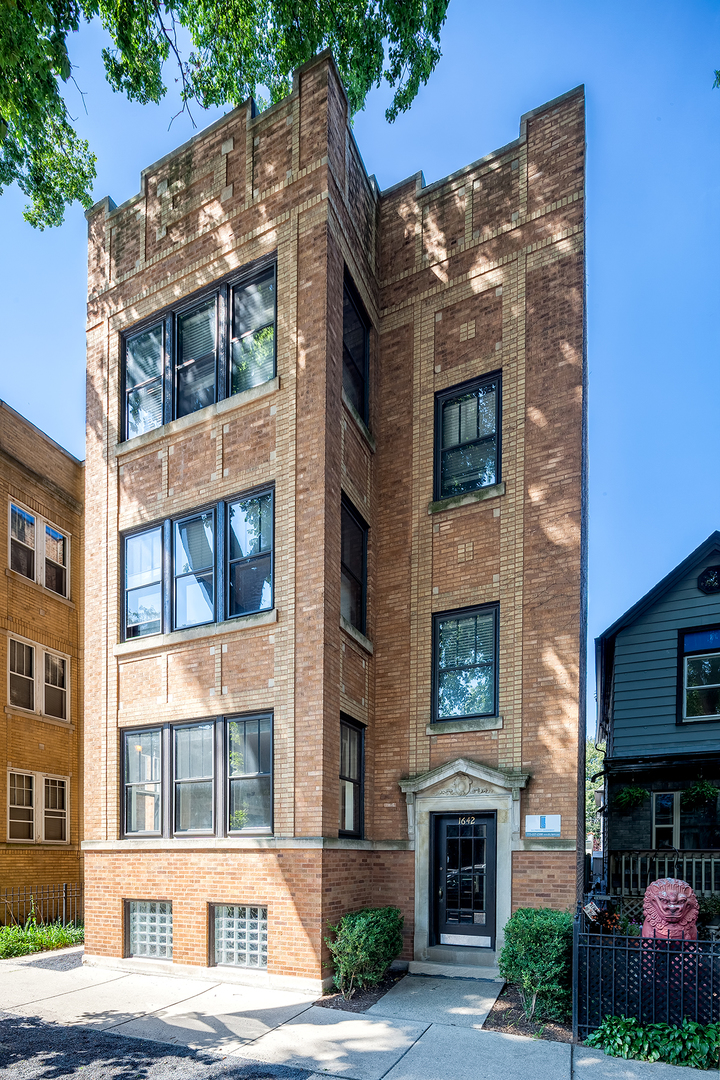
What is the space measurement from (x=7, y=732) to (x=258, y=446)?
927 cm

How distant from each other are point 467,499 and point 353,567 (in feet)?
7.18

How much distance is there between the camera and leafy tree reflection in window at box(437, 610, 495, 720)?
11.5 m

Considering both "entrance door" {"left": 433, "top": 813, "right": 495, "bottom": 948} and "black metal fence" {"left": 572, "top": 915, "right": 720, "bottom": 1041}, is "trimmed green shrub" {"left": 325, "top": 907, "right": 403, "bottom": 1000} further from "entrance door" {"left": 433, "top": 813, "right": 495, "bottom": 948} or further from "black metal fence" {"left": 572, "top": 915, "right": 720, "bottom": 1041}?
"black metal fence" {"left": 572, "top": 915, "right": 720, "bottom": 1041}

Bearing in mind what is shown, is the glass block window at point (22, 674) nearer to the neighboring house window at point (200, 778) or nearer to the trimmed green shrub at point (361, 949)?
the neighboring house window at point (200, 778)

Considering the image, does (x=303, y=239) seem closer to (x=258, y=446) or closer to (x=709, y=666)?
(x=258, y=446)

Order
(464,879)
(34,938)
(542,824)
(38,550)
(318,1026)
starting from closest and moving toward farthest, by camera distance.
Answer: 1. (318,1026)
2. (542,824)
3. (464,879)
4. (34,938)
5. (38,550)

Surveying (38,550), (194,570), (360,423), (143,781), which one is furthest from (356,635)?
(38,550)

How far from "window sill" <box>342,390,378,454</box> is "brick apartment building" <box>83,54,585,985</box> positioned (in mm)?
137

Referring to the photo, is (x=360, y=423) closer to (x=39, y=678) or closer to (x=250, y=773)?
(x=250, y=773)

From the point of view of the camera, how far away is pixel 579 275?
1179cm

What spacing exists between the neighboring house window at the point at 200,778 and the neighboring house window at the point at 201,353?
5.27 meters

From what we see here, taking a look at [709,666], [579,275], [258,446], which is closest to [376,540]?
[258,446]

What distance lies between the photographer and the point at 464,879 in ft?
35.9

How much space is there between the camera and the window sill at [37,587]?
16.7m
